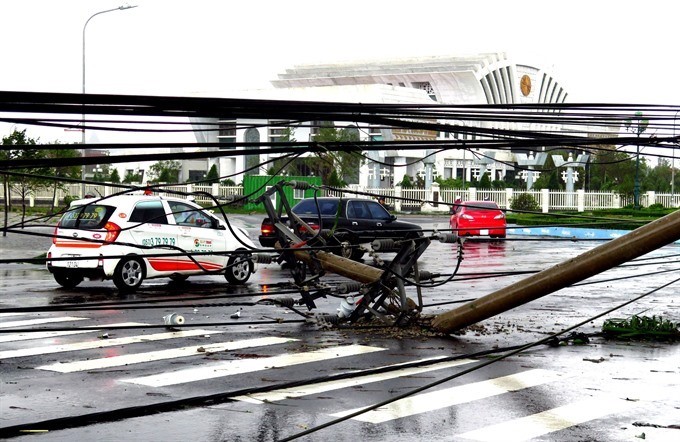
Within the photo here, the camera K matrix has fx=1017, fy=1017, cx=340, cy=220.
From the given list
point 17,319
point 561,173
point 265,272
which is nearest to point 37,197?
point 561,173

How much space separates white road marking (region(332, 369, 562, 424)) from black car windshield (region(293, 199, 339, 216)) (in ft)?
55.9

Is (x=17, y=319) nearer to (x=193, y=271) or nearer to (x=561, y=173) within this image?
(x=193, y=271)

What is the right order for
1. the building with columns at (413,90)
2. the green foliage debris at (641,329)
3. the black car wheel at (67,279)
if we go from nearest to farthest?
the green foliage debris at (641,329) → the black car wheel at (67,279) → the building with columns at (413,90)

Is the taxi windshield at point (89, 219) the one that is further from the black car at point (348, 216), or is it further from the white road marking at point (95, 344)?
the black car at point (348, 216)

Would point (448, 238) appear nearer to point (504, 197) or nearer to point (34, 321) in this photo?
point (34, 321)

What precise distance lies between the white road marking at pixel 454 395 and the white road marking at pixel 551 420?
2.62 ft

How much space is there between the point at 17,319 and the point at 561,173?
272 feet

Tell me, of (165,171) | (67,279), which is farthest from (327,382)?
(165,171)

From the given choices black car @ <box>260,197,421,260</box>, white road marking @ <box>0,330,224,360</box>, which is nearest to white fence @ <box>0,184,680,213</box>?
black car @ <box>260,197,421,260</box>

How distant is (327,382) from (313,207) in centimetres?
1802

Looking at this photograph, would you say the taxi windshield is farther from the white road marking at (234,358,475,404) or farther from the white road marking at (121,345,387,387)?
the white road marking at (234,358,475,404)

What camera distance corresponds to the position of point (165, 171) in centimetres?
→ 8219

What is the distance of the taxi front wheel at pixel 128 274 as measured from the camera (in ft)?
62.1

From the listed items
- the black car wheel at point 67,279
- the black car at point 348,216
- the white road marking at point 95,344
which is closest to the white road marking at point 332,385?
the white road marking at point 95,344
